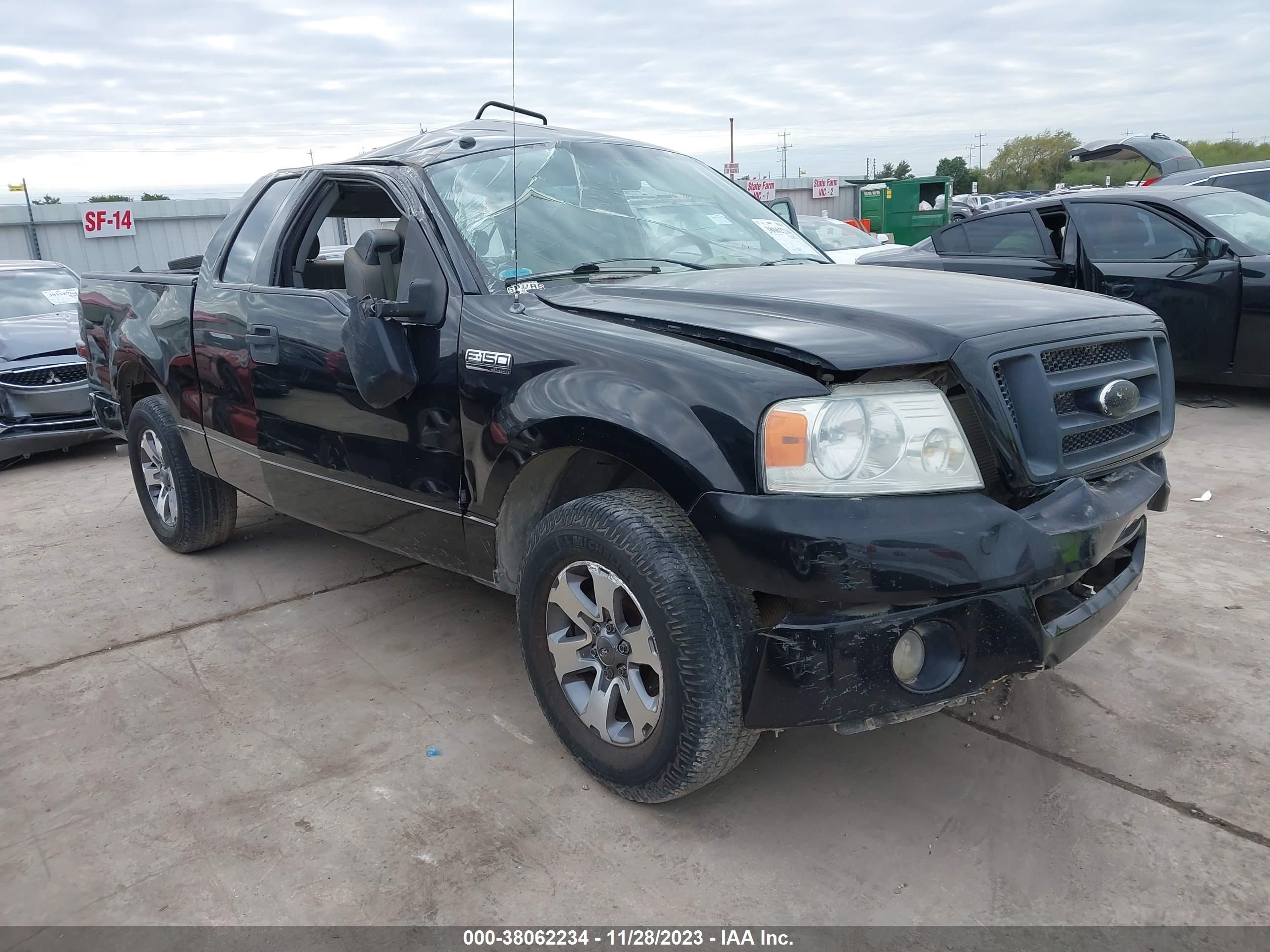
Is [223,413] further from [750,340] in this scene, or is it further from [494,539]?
[750,340]

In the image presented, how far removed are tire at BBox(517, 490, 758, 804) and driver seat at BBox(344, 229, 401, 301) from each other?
3.18 feet

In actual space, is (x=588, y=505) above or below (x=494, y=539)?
above

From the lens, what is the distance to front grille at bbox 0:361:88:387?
7.32m

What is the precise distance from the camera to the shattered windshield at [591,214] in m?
3.19

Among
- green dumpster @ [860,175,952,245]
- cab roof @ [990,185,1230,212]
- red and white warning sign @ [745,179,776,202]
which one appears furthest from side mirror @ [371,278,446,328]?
red and white warning sign @ [745,179,776,202]

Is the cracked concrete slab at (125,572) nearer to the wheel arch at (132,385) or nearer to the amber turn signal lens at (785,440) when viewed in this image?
the wheel arch at (132,385)

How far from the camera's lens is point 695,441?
2293 mm

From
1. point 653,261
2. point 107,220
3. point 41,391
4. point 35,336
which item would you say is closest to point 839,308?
point 653,261

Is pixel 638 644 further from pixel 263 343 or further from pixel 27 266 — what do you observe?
pixel 27 266

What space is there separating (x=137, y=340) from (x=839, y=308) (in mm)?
Answer: 3639

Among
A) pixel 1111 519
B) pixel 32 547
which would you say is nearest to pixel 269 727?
pixel 1111 519

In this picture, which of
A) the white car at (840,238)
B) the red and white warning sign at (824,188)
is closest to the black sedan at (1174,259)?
the white car at (840,238)
